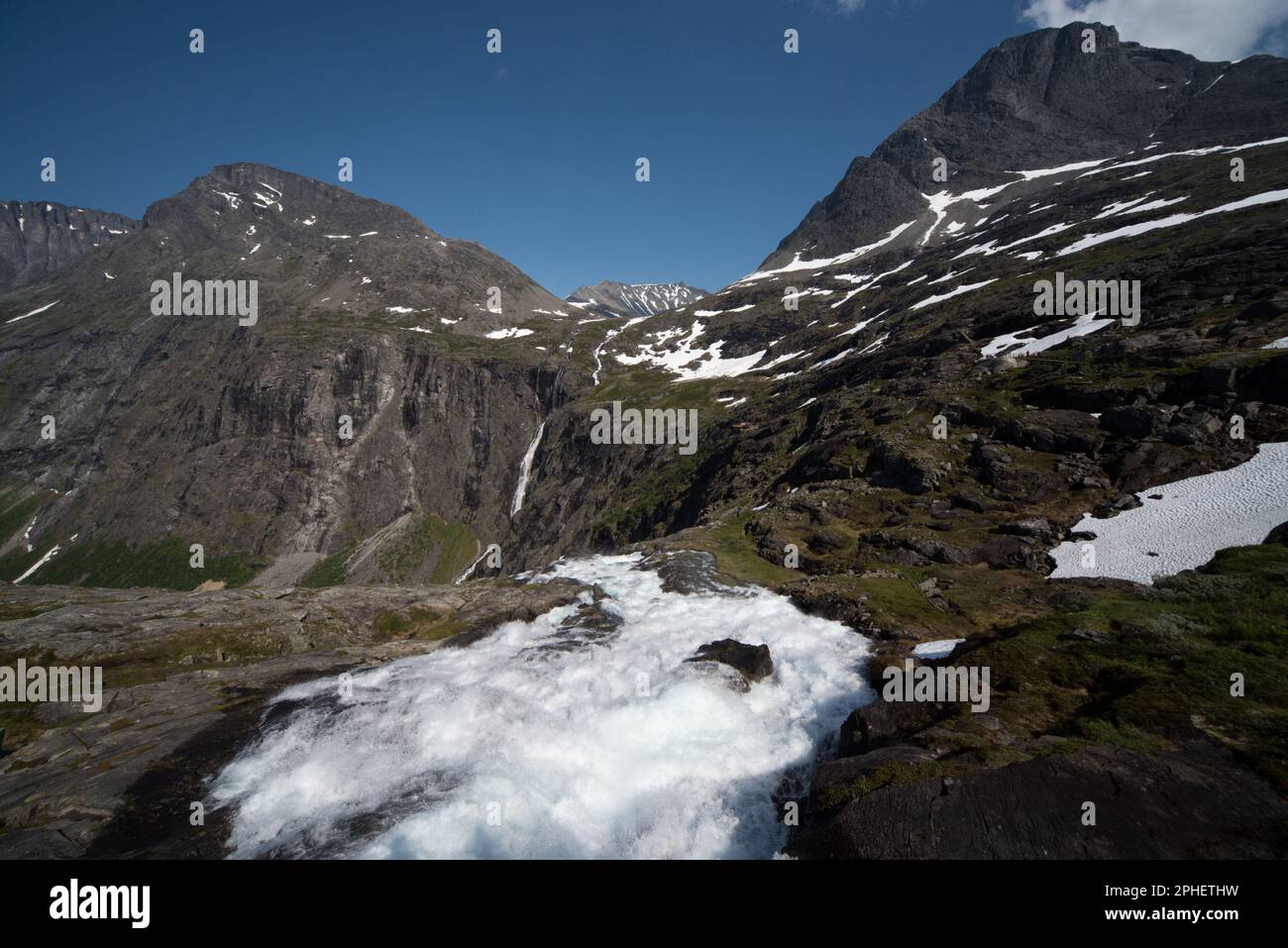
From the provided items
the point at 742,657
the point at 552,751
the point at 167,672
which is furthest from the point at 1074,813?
the point at 167,672

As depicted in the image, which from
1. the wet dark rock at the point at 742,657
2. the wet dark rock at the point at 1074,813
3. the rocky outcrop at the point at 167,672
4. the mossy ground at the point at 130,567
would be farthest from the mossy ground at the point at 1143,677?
the mossy ground at the point at 130,567

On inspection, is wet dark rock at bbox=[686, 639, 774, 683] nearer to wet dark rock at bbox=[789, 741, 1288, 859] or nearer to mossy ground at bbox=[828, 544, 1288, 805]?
mossy ground at bbox=[828, 544, 1288, 805]

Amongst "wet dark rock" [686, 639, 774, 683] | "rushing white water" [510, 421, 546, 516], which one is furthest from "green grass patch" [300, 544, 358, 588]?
"wet dark rock" [686, 639, 774, 683]

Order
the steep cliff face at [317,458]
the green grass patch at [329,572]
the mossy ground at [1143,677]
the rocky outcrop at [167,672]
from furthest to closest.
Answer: the steep cliff face at [317,458] < the green grass patch at [329,572] < the rocky outcrop at [167,672] < the mossy ground at [1143,677]

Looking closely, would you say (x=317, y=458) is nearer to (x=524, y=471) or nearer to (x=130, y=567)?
(x=130, y=567)

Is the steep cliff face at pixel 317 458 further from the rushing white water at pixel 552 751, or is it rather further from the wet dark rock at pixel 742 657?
the wet dark rock at pixel 742 657
